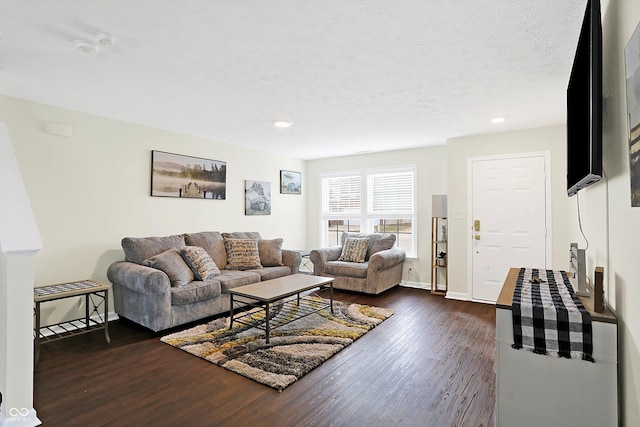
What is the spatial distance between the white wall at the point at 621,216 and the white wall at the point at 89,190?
4.41 meters

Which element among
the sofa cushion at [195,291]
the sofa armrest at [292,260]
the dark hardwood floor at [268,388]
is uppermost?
the sofa armrest at [292,260]

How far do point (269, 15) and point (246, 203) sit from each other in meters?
3.95

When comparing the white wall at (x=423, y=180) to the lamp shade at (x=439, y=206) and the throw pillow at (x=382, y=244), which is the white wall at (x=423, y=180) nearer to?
the lamp shade at (x=439, y=206)

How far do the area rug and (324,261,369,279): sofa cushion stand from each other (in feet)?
3.03

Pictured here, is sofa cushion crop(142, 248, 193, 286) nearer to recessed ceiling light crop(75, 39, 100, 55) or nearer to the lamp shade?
recessed ceiling light crop(75, 39, 100, 55)

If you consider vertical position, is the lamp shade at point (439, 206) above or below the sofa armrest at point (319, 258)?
above

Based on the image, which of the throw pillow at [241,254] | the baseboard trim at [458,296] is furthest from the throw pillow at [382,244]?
the throw pillow at [241,254]

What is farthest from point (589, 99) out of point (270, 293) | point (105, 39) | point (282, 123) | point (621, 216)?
point (282, 123)

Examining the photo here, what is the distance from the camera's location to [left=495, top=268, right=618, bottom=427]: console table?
1418 mm

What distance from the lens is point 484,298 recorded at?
15.3 feet

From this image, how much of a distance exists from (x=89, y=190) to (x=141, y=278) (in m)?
1.24

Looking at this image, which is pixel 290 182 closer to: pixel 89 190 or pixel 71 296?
pixel 89 190

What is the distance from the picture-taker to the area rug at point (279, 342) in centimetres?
262

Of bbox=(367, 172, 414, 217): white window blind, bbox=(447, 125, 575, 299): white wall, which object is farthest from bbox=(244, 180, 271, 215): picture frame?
bbox=(447, 125, 575, 299): white wall
